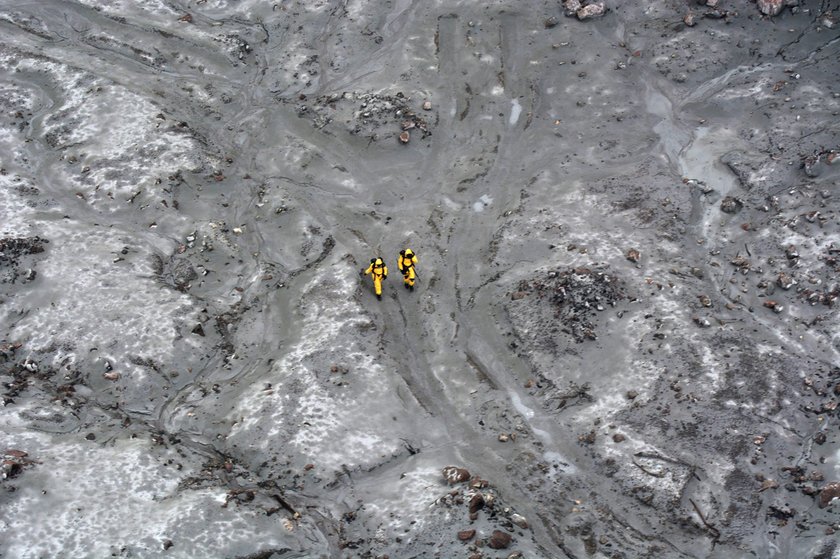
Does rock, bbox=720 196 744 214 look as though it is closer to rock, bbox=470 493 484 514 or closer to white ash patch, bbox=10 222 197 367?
rock, bbox=470 493 484 514

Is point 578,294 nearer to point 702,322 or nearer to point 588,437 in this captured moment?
point 702,322

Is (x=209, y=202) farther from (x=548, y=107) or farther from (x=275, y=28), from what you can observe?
(x=548, y=107)

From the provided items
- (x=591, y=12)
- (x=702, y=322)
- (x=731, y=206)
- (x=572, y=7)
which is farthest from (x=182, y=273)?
(x=591, y=12)

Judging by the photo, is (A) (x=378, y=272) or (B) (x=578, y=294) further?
(A) (x=378, y=272)

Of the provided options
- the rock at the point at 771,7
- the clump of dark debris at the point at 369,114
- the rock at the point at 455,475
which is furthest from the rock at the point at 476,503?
the rock at the point at 771,7

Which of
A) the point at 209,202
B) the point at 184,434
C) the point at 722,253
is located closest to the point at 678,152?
the point at 722,253

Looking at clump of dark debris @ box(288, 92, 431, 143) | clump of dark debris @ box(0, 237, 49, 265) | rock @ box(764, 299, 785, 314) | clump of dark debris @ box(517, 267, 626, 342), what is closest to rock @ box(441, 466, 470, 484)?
clump of dark debris @ box(517, 267, 626, 342)
